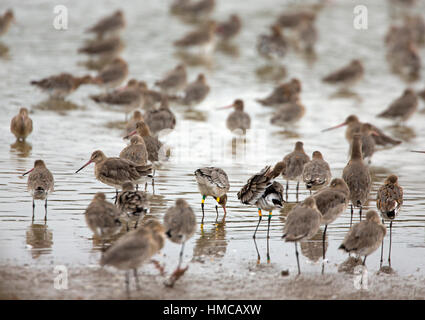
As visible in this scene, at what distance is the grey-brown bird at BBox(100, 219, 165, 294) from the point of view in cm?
610

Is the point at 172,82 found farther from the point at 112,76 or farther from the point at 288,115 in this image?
the point at 288,115

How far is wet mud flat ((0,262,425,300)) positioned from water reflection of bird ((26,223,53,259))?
516 mm

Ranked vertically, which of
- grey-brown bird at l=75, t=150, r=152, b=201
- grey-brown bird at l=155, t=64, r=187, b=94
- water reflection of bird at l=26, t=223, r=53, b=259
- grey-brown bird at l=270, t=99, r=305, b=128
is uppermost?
grey-brown bird at l=155, t=64, r=187, b=94

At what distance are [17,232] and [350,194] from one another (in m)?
3.80

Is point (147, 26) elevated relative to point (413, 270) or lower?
elevated

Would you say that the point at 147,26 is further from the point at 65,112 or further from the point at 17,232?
the point at 17,232

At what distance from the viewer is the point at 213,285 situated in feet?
21.2

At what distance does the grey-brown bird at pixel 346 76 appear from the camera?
18.9 m

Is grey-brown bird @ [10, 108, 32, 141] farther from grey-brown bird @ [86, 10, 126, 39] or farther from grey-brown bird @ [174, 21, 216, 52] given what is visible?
grey-brown bird @ [86, 10, 126, 39]

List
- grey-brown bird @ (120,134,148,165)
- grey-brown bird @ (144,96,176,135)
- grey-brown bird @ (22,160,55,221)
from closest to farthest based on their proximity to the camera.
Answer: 1. grey-brown bird @ (22,160,55,221)
2. grey-brown bird @ (120,134,148,165)
3. grey-brown bird @ (144,96,176,135)

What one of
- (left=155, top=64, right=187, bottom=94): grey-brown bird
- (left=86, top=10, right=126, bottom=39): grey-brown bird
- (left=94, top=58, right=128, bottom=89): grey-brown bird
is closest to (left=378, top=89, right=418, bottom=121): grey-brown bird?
(left=155, top=64, right=187, bottom=94): grey-brown bird

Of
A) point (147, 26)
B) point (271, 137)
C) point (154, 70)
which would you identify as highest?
point (147, 26)
